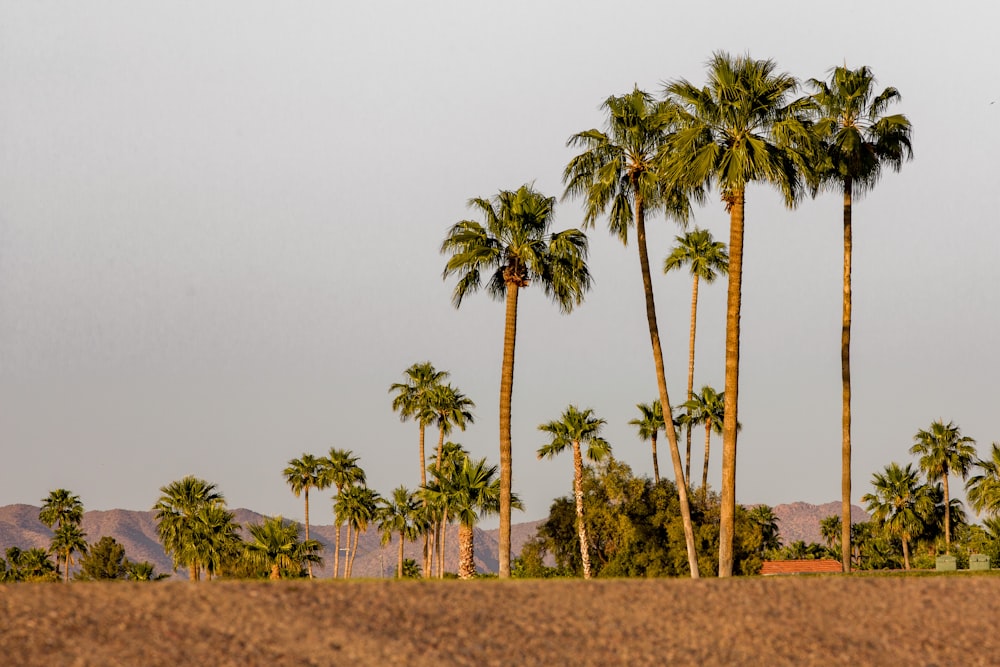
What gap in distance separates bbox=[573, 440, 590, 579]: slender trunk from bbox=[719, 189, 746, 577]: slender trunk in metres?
30.8

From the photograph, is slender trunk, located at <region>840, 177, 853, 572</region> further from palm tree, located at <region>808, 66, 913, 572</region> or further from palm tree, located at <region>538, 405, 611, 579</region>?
palm tree, located at <region>538, 405, 611, 579</region>

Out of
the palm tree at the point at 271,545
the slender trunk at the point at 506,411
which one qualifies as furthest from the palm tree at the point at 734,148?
the palm tree at the point at 271,545

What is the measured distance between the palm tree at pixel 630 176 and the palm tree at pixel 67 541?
308 ft

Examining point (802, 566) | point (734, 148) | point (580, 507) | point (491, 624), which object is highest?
point (734, 148)

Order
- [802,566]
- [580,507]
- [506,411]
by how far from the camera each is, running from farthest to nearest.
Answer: [802,566] < [580,507] < [506,411]

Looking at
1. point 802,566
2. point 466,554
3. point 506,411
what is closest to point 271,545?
point 466,554

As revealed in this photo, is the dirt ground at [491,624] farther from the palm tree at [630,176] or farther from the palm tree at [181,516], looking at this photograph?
the palm tree at [181,516]

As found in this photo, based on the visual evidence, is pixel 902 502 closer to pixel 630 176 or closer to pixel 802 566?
pixel 802 566

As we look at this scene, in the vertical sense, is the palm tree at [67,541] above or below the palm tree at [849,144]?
below

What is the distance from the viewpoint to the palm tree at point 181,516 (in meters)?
85.8

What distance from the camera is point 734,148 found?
111 feet

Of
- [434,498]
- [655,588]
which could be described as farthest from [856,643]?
[434,498]

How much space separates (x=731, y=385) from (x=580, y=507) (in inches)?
1338

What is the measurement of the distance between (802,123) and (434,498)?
1315 inches
